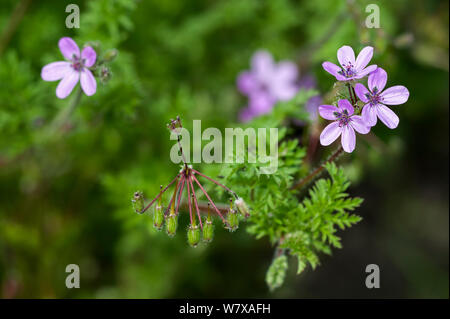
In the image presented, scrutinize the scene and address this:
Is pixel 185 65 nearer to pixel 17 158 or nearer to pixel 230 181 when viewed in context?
pixel 17 158

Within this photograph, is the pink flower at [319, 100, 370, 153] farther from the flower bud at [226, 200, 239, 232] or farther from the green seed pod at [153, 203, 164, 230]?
the green seed pod at [153, 203, 164, 230]

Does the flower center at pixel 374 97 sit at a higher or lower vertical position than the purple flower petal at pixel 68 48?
lower

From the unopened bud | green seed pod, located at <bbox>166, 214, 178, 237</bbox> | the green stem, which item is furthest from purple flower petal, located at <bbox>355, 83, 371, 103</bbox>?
the green stem

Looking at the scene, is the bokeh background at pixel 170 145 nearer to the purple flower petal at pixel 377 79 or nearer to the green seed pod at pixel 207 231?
the green seed pod at pixel 207 231

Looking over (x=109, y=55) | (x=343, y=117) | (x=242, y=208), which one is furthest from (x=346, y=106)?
(x=109, y=55)

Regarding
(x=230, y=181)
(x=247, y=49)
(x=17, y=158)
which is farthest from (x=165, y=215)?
Answer: (x=247, y=49)

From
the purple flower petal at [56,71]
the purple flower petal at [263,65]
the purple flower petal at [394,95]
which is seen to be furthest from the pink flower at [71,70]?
the purple flower petal at [263,65]

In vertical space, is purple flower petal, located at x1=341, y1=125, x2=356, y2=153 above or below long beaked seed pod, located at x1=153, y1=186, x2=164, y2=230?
above
